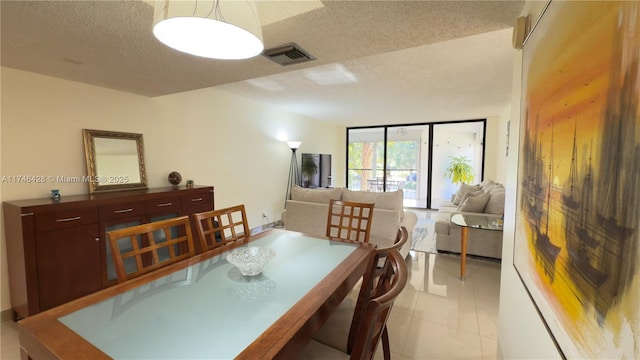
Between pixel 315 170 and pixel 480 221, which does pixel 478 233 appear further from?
pixel 315 170

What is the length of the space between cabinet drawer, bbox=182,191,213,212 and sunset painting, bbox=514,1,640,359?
10.2ft

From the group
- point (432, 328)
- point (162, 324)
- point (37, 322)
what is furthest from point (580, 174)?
point (432, 328)

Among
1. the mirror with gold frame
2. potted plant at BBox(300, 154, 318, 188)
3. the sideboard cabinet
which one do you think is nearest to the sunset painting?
the sideboard cabinet

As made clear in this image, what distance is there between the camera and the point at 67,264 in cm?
218

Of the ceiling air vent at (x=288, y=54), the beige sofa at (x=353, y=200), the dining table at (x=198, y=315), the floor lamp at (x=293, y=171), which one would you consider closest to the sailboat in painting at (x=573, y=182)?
the dining table at (x=198, y=315)

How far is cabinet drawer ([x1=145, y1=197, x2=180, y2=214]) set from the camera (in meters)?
2.73

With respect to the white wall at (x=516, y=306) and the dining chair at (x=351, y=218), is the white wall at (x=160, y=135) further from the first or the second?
the white wall at (x=516, y=306)

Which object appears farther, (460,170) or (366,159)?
(366,159)

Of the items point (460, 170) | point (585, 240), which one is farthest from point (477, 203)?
point (585, 240)

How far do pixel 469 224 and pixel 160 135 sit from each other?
3781 mm

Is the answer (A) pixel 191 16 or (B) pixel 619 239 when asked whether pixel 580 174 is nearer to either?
(B) pixel 619 239

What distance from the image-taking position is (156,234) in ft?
9.64

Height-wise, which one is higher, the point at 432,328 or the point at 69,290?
the point at 69,290

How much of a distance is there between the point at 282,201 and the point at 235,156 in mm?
1503
